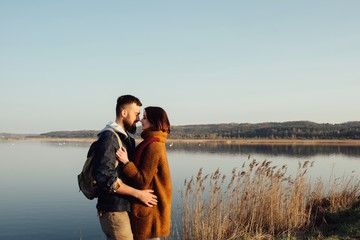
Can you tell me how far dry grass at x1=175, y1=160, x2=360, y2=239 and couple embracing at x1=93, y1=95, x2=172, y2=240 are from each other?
3.27 metres

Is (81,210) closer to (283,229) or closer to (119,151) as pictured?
(283,229)

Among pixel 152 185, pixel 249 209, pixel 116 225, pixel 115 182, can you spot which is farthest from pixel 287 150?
pixel 115 182

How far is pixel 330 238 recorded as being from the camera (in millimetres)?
6246

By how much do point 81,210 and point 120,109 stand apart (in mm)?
10972

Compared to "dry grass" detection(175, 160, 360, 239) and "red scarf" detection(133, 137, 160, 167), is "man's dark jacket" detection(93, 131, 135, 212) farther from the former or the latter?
"dry grass" detection(175, 160, 360, 239)

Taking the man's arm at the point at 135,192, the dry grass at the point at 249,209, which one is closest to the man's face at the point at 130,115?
the man's arm at the point at 135,192

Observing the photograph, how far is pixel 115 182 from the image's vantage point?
9.55 feet

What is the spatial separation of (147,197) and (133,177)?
0.20m

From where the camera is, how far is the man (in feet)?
9.53

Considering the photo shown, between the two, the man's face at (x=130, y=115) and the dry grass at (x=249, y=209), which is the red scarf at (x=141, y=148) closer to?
the man's face at (x=130, y=115)

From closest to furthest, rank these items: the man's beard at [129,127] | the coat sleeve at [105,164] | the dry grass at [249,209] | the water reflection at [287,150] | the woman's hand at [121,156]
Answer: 1. the coat sleeve at [105,164]
2. the woman's hand at [121,156]
3. the man's beard at [129,127]
4. the dry grass at [249,209]
5. the water reflection at [287,150]

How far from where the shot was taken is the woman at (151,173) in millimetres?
3062

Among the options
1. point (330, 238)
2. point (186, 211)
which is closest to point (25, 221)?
point (186, 211)

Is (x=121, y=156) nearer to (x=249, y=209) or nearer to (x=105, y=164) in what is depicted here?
(x=105, y=164)
